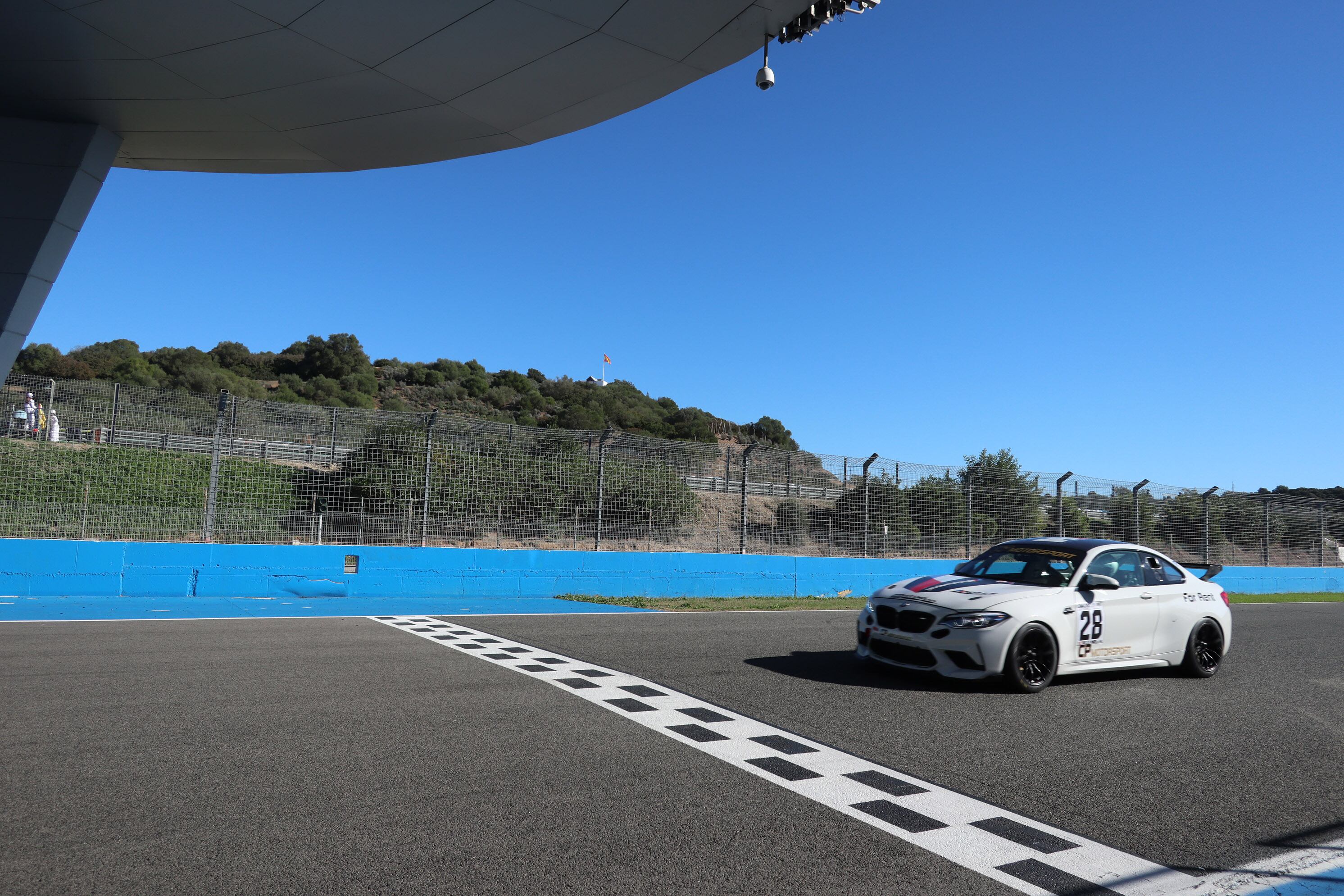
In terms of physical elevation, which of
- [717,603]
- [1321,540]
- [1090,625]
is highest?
[1321,540]

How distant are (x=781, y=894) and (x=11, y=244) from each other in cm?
A: 1123

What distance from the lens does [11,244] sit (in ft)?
32.0

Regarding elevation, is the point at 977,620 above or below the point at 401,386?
below

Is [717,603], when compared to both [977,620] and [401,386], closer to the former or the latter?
[977,620]

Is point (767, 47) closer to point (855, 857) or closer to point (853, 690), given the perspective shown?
point (853, 690)

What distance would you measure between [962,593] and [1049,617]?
72cm

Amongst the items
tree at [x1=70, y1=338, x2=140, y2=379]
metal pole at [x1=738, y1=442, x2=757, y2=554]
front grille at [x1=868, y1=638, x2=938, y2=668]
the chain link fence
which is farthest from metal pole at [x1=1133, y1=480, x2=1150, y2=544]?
tree at [x1=70, y1=338, x2=140, y2=379]

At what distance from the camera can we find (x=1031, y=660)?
23.0ft

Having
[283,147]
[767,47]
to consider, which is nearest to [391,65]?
[283,147]

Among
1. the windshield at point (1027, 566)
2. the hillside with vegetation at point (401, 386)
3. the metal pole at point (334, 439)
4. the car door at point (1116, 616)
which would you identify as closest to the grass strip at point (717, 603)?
the metal pole at point (334, 439)

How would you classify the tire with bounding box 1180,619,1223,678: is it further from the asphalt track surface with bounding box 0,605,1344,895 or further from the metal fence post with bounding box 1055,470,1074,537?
the metal fence post with bounding box 1055,470,1074,537

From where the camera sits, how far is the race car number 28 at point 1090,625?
24.0 ft

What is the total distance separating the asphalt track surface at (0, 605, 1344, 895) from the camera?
3137mm

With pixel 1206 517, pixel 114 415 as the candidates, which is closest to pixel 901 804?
pixel 114 415
